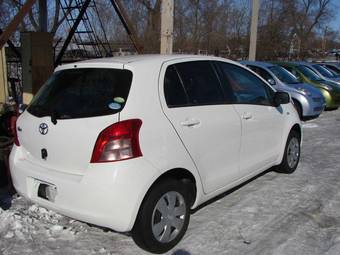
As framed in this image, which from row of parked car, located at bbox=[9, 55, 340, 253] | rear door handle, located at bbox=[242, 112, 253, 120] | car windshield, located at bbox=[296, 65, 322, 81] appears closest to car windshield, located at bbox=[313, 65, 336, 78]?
car windshield, located at bbox=[296, 65, 322, 81]

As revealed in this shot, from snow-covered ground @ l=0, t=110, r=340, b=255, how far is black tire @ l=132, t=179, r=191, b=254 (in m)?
0.13

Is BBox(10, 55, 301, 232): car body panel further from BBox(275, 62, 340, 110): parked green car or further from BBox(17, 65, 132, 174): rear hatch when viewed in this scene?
BBox(275, 62, 340, 110): parked green car

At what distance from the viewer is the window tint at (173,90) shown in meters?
3.53

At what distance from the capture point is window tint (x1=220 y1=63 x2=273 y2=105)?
4.43 m

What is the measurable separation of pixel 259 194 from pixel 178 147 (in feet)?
6.30

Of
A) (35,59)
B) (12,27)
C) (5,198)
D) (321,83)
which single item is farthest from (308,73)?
(5,198)

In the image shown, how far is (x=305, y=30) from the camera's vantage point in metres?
41.0

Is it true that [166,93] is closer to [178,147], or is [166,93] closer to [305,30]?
[178,147]

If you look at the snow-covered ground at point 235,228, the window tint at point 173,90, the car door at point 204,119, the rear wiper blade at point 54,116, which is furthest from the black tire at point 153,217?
the rear wiper blade at point 54,116

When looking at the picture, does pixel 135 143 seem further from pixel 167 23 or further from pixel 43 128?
pixel 167 23

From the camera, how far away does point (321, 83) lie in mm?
13016

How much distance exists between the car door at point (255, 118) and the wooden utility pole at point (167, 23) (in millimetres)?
2683

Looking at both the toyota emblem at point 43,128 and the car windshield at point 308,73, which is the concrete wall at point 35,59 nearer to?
the toyota emblem at point 43,128

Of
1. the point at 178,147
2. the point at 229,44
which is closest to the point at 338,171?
the point at 178,147
